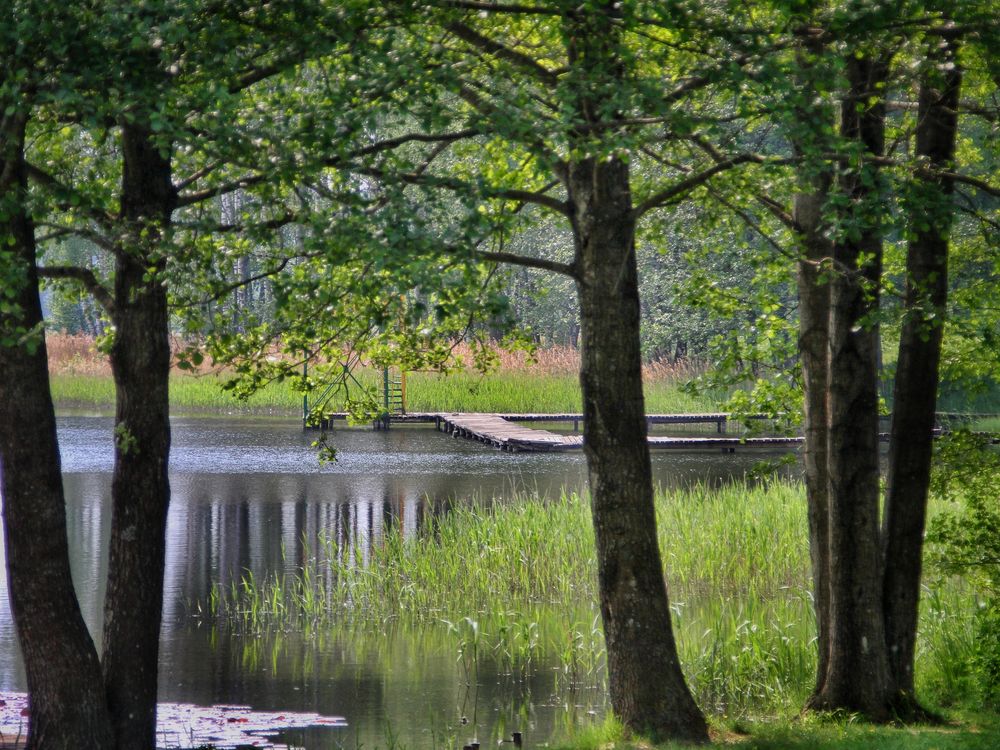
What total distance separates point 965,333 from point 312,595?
21.6ft

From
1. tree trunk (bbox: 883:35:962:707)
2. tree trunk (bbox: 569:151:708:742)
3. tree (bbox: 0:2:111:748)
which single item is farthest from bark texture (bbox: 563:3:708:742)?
tree (bbox: 0:2:111:748)

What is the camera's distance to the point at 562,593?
11492 millimetres

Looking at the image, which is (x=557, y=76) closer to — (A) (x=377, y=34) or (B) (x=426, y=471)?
(A) (x=377, y=34)

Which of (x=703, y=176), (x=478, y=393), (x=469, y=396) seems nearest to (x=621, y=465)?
(x=703, y=176)

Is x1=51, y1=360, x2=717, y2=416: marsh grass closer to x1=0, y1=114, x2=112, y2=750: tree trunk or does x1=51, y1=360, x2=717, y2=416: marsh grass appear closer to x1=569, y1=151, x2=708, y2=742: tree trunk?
x1=569, y1=151, x2=708, y2=742: tree trunk

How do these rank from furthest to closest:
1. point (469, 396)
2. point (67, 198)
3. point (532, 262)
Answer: point (469, 396), point (532, 262), point (67, 198)

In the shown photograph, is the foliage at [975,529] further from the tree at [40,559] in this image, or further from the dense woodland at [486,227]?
the tree at [40,559]

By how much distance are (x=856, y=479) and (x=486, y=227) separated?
3.39 metres

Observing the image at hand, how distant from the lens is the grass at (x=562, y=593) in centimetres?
927

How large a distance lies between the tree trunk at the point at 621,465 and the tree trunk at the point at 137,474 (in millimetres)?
2117

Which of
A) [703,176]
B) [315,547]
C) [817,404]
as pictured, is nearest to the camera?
[703,176]

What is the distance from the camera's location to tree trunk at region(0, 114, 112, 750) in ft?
18.2

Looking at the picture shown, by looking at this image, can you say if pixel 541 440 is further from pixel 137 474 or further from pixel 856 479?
pixel 137 474

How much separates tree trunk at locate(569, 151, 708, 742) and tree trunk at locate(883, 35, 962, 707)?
1.45 m
